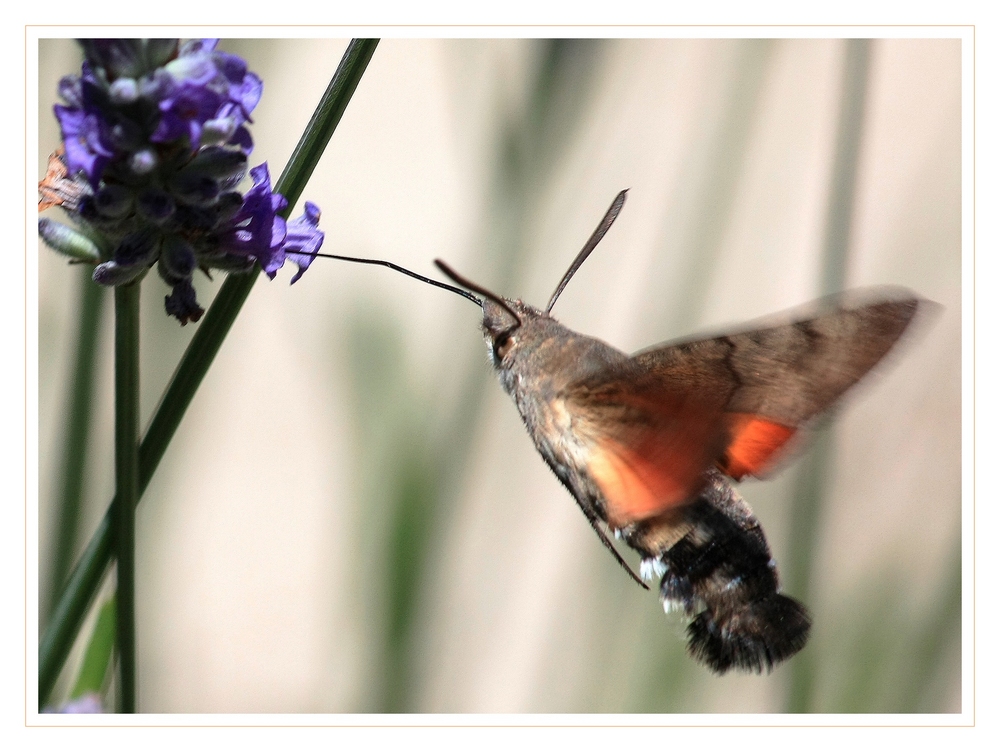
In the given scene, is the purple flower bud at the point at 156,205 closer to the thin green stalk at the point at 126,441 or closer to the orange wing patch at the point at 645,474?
the thin green stalk at the point at 126,441

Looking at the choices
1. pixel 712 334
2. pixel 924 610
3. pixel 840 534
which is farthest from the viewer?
pixel 840 534

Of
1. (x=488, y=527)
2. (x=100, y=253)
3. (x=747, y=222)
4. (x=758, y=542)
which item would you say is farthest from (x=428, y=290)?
(x=100, y=253)

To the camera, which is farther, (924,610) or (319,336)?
(319,336)

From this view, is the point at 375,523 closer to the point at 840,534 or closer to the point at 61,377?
the point at 61,377

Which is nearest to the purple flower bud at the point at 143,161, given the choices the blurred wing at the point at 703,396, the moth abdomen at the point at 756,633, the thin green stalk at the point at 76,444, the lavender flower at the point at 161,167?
the lavender flower at the point at 161,167

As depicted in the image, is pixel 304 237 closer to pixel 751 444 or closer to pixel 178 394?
pixel 178 394

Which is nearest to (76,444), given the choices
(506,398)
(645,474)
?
(645,474)

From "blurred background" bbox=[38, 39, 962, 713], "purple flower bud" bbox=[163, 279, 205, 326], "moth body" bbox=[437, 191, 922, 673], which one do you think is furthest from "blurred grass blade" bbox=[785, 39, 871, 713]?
"purple flower bud" bbox=[163, 279, 205, 326]
